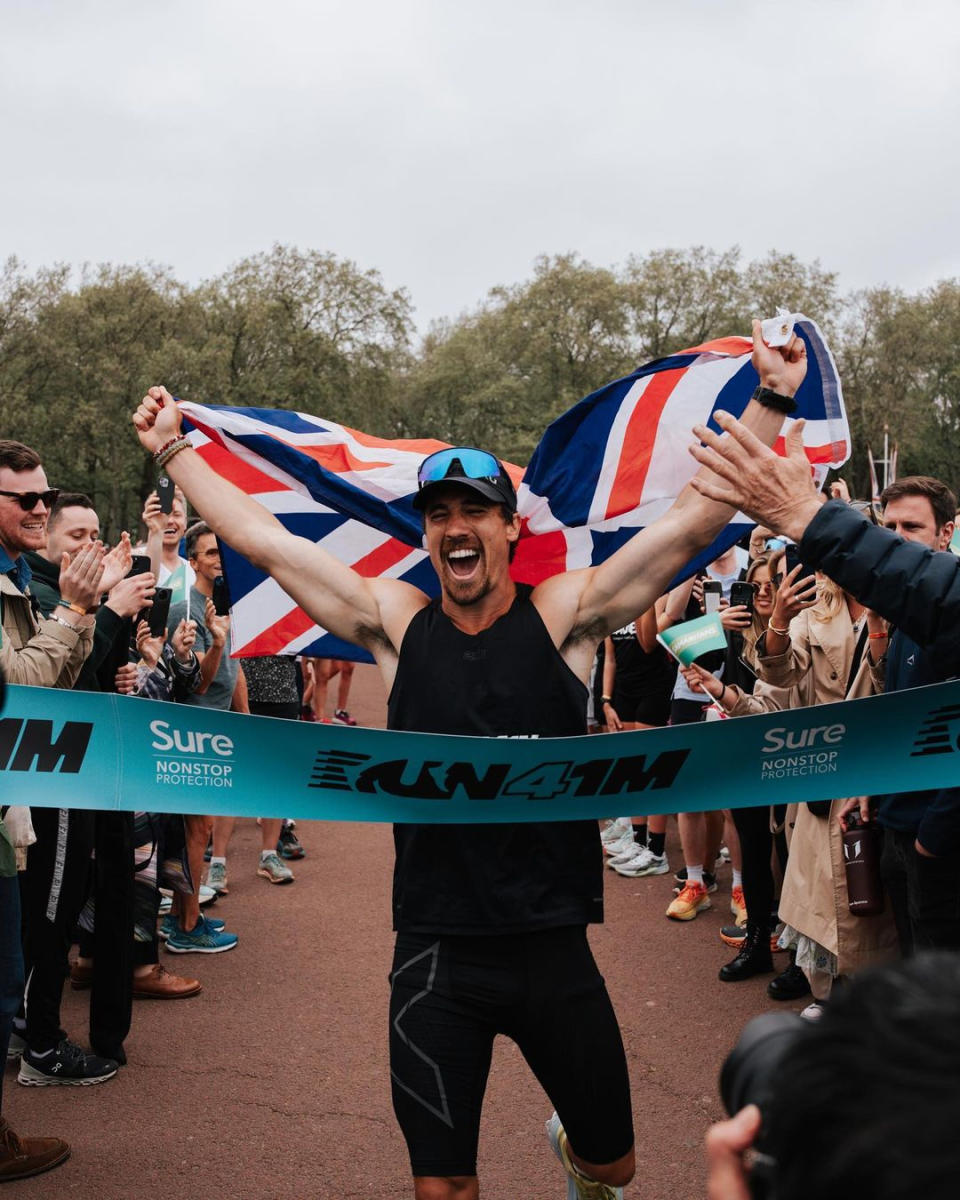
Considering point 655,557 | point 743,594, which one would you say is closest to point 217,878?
point 743,594

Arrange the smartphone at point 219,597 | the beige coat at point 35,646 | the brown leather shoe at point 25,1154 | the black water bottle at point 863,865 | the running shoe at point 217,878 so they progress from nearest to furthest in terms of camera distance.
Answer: the beige coat at point 35,646 < the brown leather shoe at point 25,1154 < the black water bottle at point 863,865 < the smartphone at point 219,597 < the running shoe at point 217,878

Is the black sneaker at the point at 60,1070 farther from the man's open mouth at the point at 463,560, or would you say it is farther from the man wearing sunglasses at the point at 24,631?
the man's open mouth at the point at 463,560

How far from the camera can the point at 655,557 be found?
9.75 feet

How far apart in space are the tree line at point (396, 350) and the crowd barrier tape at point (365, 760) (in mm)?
34083

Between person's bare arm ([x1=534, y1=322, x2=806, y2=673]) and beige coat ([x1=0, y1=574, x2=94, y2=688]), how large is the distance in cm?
169

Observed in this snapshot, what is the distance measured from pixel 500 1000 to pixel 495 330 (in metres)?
48.8

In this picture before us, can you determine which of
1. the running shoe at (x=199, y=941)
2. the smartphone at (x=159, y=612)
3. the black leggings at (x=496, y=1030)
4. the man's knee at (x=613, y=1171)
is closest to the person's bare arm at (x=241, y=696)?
the running shoe at (x=199, y=941)

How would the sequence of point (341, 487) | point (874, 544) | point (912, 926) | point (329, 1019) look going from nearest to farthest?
point (874, 544) < point (912, 926) < point (341, 487) < point (329, 1019)

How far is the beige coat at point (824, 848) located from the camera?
4.59 meters

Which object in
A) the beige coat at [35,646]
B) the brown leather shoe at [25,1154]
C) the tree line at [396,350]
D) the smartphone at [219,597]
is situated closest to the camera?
the beige coat at [35,646]

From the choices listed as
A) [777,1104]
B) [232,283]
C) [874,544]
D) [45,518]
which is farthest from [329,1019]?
[232,283]

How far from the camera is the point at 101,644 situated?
170 inches

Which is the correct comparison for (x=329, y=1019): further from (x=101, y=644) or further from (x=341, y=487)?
(x=341, y=487)

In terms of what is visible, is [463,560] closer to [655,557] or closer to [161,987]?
[655,557]
